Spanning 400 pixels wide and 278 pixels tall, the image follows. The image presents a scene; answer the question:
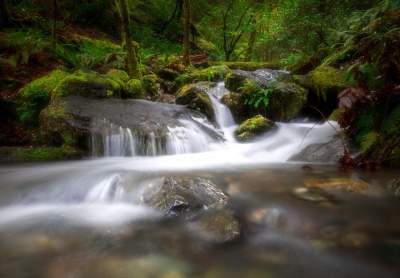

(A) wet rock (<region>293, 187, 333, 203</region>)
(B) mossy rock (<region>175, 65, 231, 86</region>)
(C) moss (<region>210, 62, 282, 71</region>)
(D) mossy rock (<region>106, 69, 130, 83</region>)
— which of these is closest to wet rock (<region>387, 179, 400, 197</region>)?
(A) wet rock (<region>293, 187, 333, 203</region>)

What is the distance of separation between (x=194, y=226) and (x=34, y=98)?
655 centimetres

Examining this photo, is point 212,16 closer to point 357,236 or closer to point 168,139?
point 168,139

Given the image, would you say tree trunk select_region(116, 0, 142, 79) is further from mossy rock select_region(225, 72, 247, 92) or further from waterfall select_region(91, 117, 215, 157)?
waterfall select_region(91, 117, 215, 157)

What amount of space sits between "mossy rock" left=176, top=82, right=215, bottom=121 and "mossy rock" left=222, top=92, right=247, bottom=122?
510 mm

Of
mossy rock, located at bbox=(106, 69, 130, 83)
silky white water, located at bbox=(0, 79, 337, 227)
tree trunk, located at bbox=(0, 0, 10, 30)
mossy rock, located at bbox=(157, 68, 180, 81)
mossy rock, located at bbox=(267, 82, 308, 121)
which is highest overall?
tree trunk, located at bbox=(0, 0, 10, 30)

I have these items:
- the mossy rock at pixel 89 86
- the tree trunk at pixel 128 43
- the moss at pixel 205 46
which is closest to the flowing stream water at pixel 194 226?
the mossy rock at pixel 89 86

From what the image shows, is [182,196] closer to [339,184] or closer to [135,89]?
[339,184]

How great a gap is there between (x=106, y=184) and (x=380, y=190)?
10.9 ft

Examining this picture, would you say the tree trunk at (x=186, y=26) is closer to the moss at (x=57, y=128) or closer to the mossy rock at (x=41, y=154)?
the moss at (x=57, y=128)

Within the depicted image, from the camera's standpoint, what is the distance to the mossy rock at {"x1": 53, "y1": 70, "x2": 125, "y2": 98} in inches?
336

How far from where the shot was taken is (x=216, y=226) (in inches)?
135

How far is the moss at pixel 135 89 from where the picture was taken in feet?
32.2

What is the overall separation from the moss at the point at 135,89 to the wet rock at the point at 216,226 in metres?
6.65

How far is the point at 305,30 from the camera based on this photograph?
11211 mm
